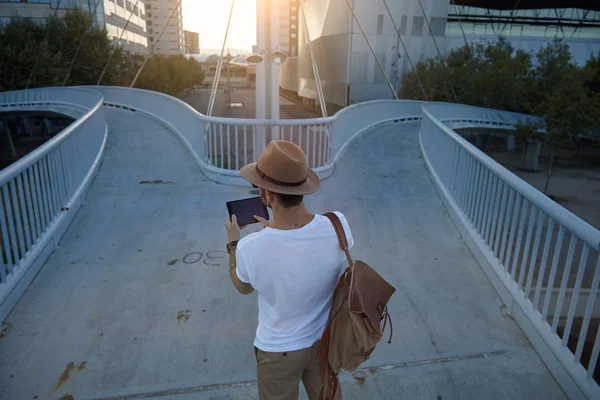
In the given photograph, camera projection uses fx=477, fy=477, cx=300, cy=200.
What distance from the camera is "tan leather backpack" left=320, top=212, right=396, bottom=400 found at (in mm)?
1958

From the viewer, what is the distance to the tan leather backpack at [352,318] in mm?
1958

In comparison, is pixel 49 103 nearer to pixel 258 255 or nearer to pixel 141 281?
A: pixel 141 281

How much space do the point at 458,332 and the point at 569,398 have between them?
3.15 feet

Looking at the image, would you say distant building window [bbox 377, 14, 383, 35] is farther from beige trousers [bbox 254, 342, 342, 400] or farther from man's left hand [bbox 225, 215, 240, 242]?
beige trousers [bbox 254, 342, 342, 400]

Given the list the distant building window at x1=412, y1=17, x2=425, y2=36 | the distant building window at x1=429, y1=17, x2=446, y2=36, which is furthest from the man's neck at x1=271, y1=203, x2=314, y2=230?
the distant building window at x1=429, y1=17, x2=446, y2=36

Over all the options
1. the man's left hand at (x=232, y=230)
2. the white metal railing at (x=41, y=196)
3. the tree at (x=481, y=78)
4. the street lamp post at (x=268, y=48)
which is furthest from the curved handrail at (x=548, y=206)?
the tree at (x=481, y=78)

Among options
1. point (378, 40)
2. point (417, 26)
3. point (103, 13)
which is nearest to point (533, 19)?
point (417, 26)

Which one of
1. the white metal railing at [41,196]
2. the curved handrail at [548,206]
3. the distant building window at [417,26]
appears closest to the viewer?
the curved handrail at [548,206]

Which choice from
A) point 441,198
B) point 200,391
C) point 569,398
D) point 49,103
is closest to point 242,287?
point 200,391

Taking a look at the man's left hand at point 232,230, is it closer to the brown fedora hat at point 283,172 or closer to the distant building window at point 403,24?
the brown fedora hat at point 283,172

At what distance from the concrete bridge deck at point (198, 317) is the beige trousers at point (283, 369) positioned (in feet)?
3.25

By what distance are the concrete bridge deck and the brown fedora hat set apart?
1.71m

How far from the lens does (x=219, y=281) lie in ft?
15.5

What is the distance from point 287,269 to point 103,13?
66691 millimetres
